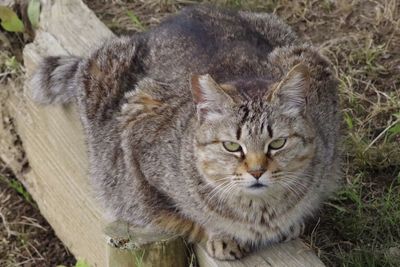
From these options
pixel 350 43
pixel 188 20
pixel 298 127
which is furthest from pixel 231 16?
pixel 298 127

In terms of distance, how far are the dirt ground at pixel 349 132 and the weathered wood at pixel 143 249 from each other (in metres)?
0.49

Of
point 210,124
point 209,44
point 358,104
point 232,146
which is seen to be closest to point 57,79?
point 209,44

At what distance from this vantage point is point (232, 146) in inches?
112

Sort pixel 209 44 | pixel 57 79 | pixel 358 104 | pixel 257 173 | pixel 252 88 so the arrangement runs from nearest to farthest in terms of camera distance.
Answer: pixel 257 173, pixel 252 88, pixel 209 44, pixel 57 79, pixel 358 104

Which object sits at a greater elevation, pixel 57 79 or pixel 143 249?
pixel 57 79

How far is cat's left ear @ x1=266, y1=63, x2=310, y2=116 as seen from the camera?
9.14 feet

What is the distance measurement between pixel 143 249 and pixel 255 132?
0.54 meters

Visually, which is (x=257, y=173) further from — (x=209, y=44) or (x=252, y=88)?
(x=209, y=44)

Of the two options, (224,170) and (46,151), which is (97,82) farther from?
(224,170)

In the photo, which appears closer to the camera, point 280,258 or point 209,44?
point 280,258

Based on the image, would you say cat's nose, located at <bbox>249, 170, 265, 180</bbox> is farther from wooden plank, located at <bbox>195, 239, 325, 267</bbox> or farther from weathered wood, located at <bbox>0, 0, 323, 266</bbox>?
weathered wood, located at <bbox>0, 0, 323, 266</bbox>

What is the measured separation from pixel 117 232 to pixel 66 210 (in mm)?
889

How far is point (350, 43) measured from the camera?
419 cm

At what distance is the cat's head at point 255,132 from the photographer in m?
2.79
